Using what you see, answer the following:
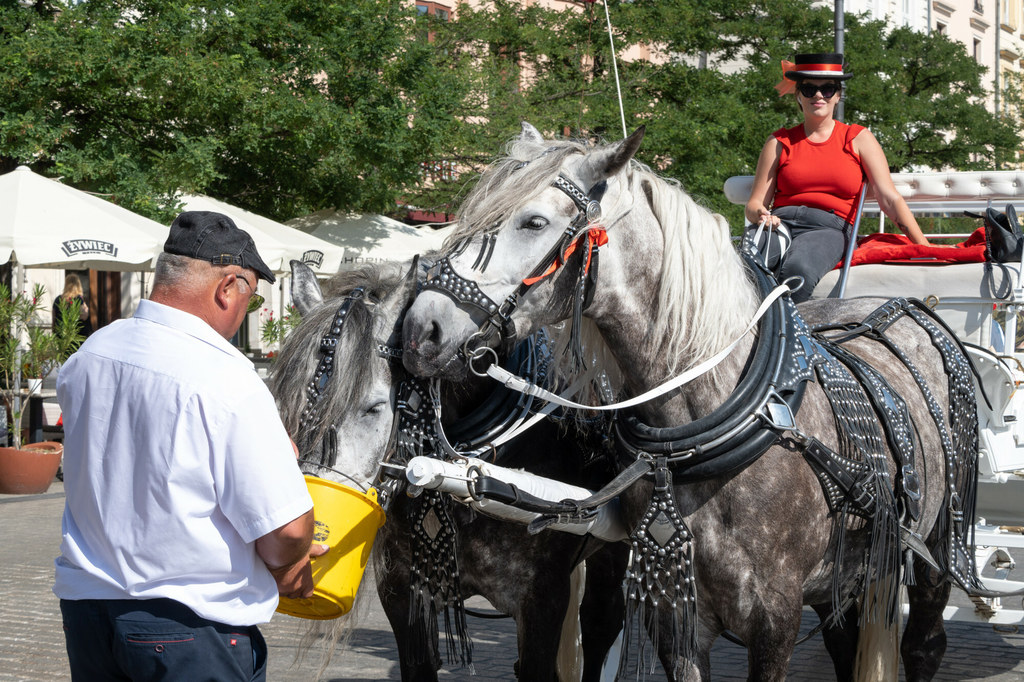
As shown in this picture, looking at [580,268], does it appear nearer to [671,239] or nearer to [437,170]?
[671,239]

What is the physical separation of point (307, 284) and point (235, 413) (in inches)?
73.9

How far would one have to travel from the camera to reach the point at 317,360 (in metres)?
3.46

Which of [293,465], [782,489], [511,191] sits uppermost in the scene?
[511,191]

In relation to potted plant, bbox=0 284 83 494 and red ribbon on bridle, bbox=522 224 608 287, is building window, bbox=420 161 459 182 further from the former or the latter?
red ribbon on bridle, bbox=522 224 608 287

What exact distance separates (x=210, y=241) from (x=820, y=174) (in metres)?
2.93

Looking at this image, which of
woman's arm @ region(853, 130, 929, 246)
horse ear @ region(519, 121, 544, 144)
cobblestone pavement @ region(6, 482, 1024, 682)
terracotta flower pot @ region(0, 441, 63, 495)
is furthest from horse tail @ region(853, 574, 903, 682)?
terracotta flower pot @ region(0, 441, 63, 495)

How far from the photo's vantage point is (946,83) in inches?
903

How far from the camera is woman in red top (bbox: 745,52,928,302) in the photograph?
4.46 metres

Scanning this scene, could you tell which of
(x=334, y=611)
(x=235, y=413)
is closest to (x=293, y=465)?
(x=235, y=413)

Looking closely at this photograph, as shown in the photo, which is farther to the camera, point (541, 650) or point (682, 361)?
point (541, 650)

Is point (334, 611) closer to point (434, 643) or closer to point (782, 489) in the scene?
point (434, 643)

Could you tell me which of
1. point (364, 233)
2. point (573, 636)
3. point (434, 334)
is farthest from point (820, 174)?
point (364, 233)

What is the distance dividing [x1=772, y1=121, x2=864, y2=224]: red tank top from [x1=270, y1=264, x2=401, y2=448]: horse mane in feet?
5.85

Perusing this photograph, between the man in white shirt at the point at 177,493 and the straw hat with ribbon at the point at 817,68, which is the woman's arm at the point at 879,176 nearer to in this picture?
the straw hat with ribbon at the point at 817,68
